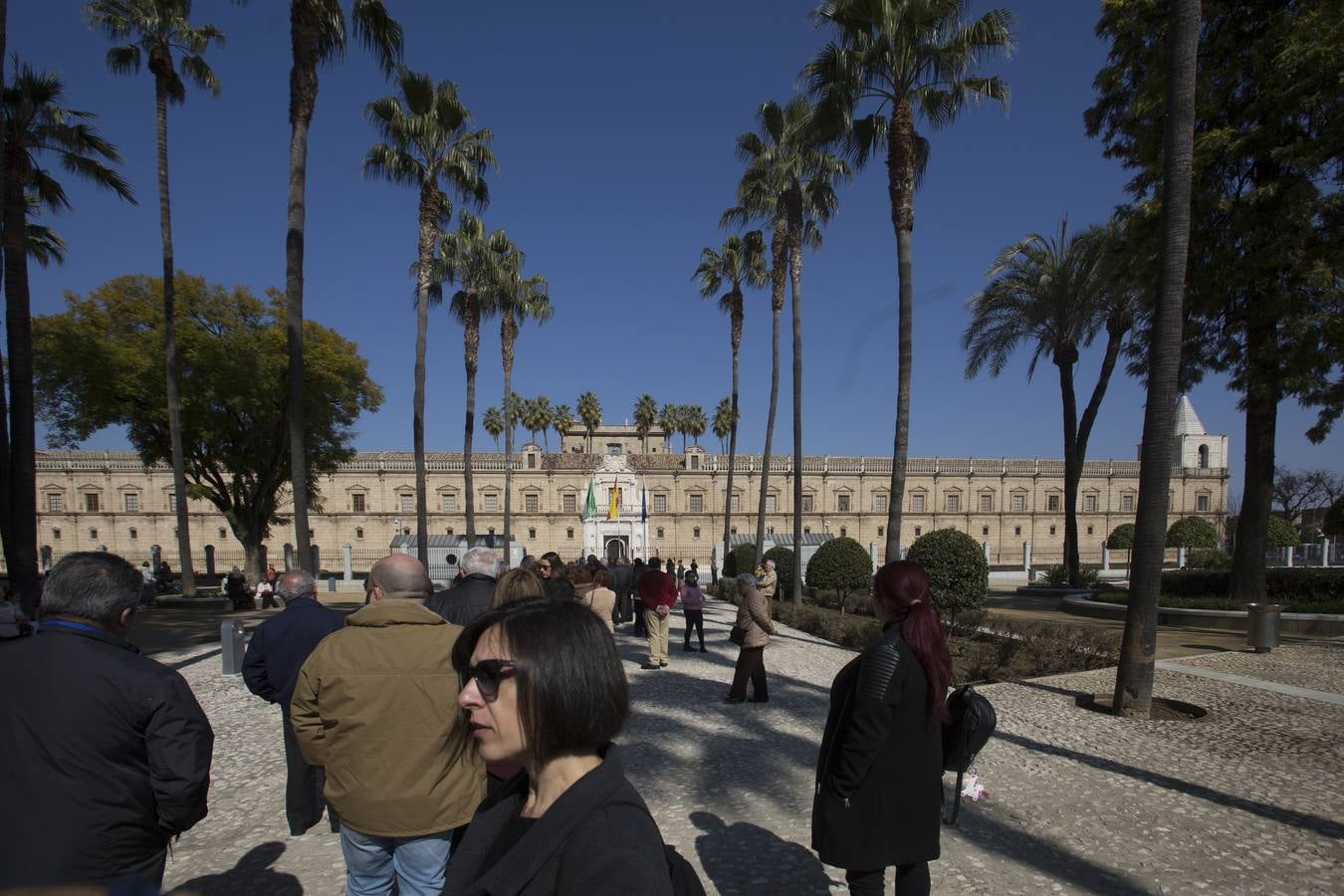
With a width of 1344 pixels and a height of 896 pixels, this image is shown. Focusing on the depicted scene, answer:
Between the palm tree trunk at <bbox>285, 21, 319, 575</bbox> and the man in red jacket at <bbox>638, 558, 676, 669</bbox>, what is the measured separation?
5.46 metres

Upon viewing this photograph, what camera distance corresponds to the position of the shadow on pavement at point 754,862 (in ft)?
13.4

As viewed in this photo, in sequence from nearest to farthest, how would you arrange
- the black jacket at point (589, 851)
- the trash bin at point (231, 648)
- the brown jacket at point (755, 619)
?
1. the black jacket at point (589, 851)
2. the brown jacket at point (755, 619)
3. the trash bin at point (231, 648)

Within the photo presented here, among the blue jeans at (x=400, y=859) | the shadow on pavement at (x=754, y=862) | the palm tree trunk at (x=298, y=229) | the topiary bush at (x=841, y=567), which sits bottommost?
the topiary bush at (x=841, y=567)

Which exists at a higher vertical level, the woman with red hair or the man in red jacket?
the woman with red hair

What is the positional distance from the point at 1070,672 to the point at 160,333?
90.3 feet

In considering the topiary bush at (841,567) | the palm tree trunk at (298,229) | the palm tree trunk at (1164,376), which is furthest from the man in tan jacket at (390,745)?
the topiary bush at (841,567)

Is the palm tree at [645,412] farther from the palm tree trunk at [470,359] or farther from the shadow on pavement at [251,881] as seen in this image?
the shadow on pavement at [251,881]

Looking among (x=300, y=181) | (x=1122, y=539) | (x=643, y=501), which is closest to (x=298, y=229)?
(x=300, y=181)

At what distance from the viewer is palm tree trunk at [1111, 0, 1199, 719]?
7320 millimetres

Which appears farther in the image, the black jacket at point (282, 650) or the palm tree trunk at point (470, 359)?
the palm tree trunk at point (470, 359)

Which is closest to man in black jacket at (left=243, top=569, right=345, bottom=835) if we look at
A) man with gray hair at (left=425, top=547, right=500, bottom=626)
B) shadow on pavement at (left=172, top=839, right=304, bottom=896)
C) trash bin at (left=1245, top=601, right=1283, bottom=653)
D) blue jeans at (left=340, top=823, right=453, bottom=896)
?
shadow on pavement at (left=172, top=839, right=304, bottom=896)

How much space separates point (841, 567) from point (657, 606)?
9444mm

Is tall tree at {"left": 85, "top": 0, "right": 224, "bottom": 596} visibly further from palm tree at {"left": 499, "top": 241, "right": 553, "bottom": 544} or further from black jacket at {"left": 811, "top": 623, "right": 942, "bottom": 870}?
black jacket at {"left": 811, "top": 623, "right": 942, "bottom": 870}

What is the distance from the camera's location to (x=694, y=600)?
12.6 metres
